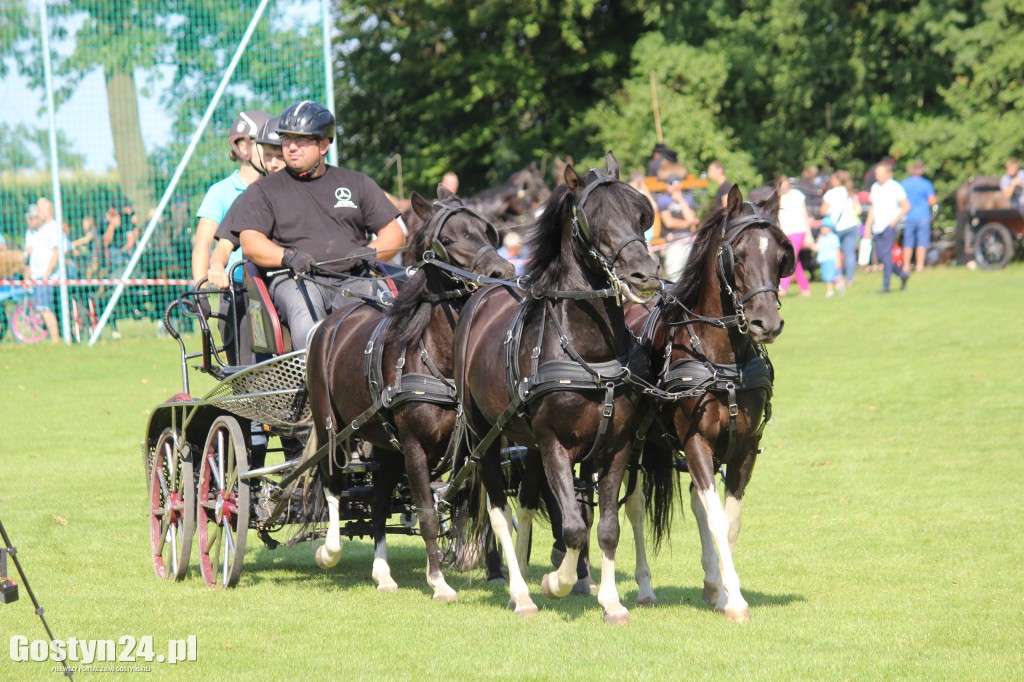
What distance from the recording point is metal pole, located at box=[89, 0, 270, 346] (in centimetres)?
2117

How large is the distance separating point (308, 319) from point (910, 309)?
13350 millimetres

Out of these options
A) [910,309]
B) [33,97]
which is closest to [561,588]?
[910,309]

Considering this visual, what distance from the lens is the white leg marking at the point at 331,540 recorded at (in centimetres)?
833

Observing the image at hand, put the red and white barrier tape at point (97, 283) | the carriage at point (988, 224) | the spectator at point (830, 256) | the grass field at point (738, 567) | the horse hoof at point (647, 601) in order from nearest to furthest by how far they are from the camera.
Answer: the grass field at point (738, 567) < the horse hoof at point (647, 601) < the red and white barrier tape at point (97, 283) < the spectator at point (830, 256) < the carriage at point (988, 224)

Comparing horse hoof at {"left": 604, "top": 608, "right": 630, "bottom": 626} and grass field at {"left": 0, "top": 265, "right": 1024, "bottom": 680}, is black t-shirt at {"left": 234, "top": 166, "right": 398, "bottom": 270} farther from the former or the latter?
horse hoof at {"left": 604, "top": 608, "right": 630, "bottom": 626}

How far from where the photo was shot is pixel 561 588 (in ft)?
22.7

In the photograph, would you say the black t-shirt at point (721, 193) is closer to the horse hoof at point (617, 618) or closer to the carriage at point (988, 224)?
the horse hoof at point (617, 618)

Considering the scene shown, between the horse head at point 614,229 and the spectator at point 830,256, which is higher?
the horse head at point 614,229

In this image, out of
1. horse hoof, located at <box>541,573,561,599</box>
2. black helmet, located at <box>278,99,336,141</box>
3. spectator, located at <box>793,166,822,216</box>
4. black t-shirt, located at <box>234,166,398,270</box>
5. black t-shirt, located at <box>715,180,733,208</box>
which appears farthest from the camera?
spectator, located at <box>793,166,822,216</box>

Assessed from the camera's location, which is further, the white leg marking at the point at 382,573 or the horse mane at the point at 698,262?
the white leg marking at the point at 382,573

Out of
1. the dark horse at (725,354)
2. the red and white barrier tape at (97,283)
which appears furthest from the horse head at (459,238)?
the red and white barrier tape at (97,283)

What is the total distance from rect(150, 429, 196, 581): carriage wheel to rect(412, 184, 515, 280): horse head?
2.13 metres

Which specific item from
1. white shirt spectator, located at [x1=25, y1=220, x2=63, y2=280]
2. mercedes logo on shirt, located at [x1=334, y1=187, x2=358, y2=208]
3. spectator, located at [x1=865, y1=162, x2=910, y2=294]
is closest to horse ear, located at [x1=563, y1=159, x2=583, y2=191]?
mercedes logo on shirt, located at [x1=334, y1=187, x2=358, y2=208]

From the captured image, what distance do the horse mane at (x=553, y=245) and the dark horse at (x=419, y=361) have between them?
46 cm
